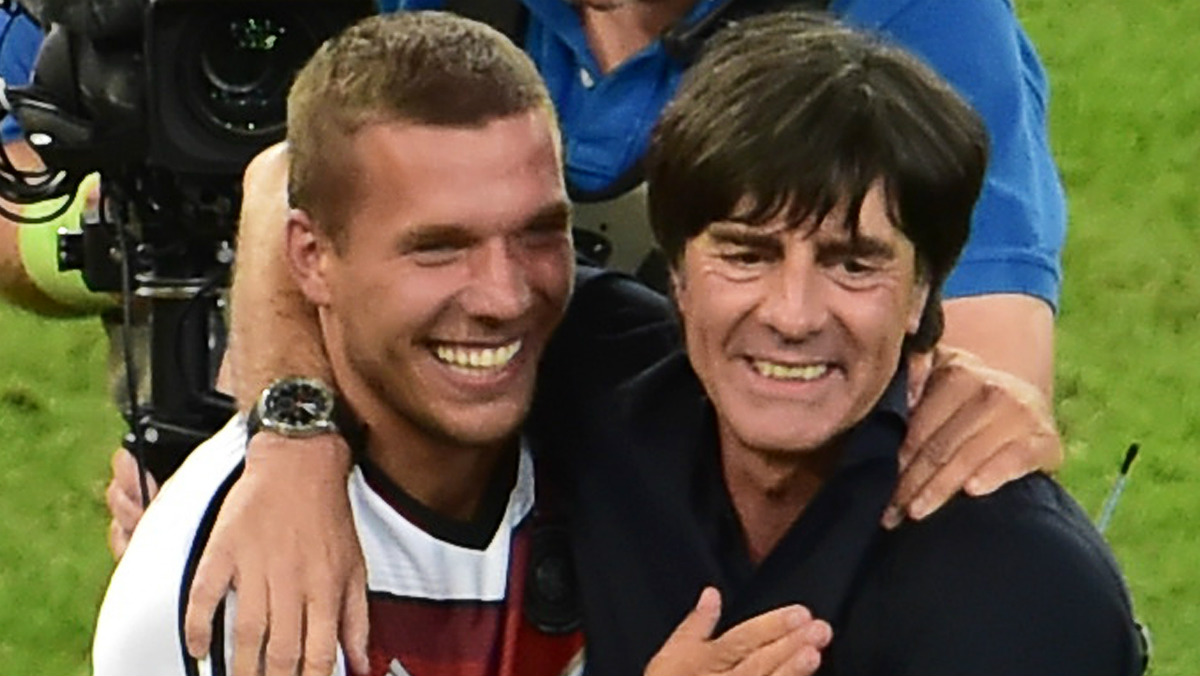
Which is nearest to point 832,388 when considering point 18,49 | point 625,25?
point 625,25

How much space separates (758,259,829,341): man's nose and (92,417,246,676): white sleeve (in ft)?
1.50

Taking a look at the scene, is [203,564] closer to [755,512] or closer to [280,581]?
[280,581]

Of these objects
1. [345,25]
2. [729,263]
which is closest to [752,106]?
[729,263]

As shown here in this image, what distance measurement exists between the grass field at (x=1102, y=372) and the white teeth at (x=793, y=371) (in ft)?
6.75

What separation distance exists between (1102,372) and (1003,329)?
2.47 meters

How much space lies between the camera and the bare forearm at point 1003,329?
229cm

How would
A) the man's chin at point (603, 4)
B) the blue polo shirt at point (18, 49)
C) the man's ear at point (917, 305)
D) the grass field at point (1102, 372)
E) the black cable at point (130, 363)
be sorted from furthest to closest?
the grass field at point (1102, 372), the blue polo shirt at point (18, 49), the black cable at point (130, 363), the man's chin at point (603, 4), the man's ear at point (917, 305)

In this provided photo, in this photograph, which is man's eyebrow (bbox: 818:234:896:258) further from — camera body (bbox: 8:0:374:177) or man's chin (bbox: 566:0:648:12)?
camera body (bbox: 8:0:374:177)

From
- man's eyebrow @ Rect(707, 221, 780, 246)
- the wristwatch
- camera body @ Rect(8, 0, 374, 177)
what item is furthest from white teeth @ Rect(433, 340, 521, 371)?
camera body @ Rect(8, 0, 374, 177)

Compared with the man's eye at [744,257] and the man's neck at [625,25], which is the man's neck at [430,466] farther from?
the man's neck at [625,25]

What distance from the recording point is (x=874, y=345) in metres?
1.79

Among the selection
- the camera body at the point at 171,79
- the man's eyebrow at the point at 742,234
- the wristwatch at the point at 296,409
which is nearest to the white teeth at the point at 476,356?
the wristwatch at the point at 296,409

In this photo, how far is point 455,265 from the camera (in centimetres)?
195

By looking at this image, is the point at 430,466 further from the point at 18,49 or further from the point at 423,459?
the point at 18,49
